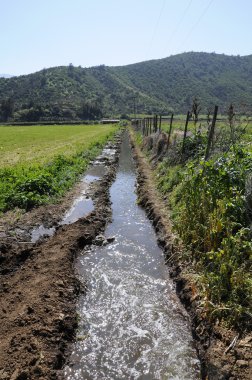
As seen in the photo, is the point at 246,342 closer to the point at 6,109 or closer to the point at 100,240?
the point at 100,240

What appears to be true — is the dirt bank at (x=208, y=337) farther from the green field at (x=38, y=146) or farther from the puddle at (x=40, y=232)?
the green field at (x=38, y=146)

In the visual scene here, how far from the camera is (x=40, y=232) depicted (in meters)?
11.2

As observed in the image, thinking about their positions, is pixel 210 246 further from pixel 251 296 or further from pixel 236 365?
pixel 236 365

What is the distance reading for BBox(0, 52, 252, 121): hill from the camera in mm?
110581

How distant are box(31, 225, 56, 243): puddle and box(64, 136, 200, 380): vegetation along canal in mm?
1813

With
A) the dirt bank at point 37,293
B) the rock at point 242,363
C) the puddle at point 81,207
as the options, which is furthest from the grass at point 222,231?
the puddle at point 81,207

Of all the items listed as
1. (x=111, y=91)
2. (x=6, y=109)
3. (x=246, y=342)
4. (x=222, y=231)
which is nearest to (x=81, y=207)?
(x=222, y=231)

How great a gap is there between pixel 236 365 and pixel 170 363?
1.19 m

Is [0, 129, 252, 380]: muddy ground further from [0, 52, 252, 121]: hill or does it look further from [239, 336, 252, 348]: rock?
[0, 52, 252, 121]: hill

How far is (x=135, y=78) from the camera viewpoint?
190 metres

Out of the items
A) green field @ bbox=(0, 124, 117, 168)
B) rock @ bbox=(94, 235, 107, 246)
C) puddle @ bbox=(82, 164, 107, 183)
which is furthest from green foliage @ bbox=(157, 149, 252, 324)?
green field @ bbox=(0, 124, 117, 168)

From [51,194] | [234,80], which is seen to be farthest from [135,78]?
[51,194]

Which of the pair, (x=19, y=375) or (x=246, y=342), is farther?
(x=246, y=342)

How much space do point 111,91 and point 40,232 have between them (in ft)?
521
